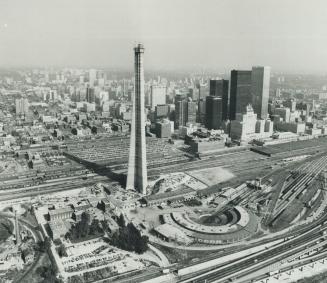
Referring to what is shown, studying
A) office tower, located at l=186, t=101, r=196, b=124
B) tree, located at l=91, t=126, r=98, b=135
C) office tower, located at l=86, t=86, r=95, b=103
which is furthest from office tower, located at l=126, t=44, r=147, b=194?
office tower, located at l=86, t=86, r=95, b=103

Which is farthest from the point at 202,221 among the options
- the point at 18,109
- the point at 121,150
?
the point at 18,109

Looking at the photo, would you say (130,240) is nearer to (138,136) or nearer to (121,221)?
(121,221)

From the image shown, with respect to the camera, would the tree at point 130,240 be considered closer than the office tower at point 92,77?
Yes

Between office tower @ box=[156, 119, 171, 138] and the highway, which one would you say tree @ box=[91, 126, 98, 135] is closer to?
office tower @ box=[156, 119, 171, 138]

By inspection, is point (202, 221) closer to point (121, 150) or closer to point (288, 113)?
point (121, 150)

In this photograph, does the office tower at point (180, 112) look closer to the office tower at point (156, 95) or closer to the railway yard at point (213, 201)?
the railway yard at point (213, 201)

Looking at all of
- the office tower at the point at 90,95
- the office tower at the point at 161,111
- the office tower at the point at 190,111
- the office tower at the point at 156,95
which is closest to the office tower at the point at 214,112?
the office tower at the point at 190,111
